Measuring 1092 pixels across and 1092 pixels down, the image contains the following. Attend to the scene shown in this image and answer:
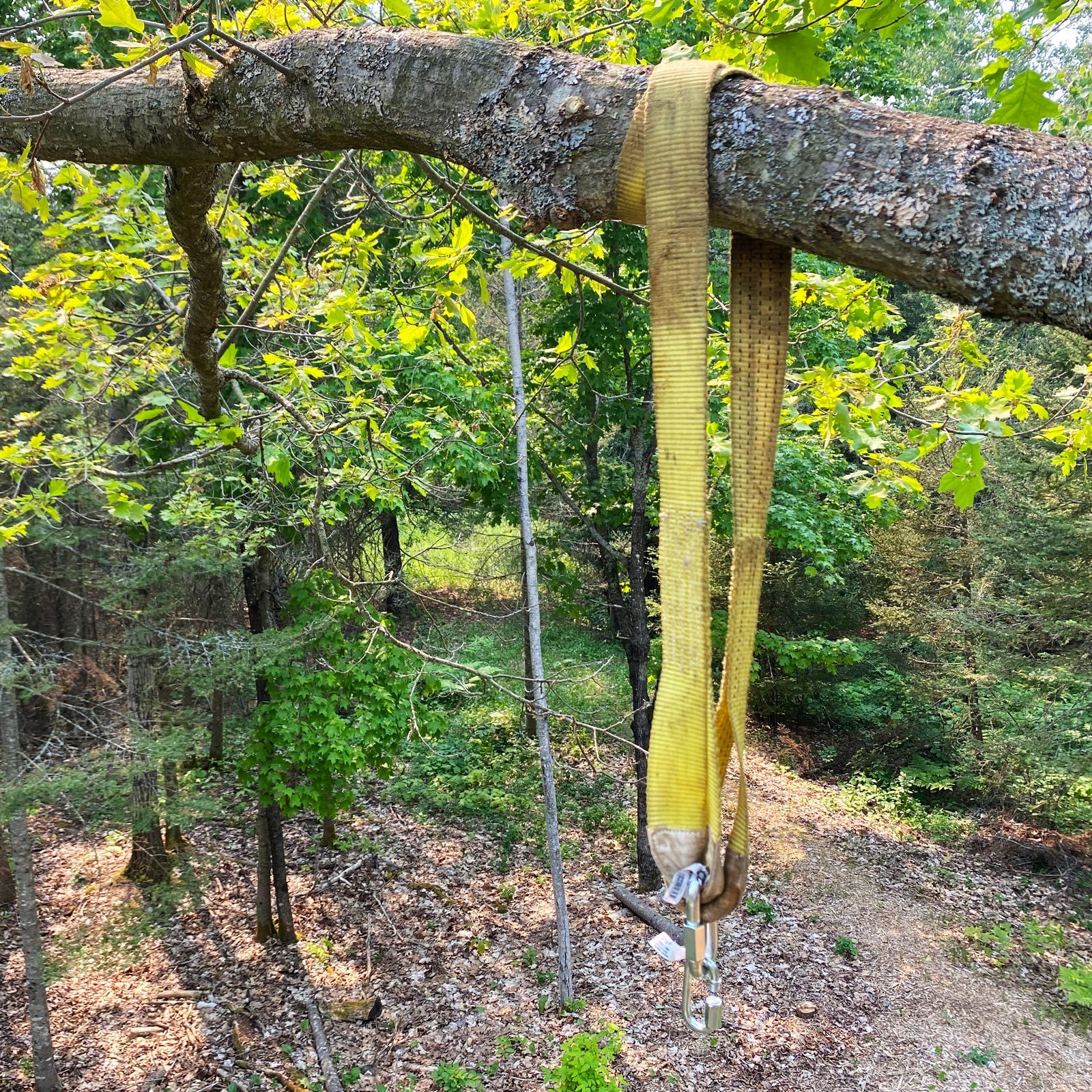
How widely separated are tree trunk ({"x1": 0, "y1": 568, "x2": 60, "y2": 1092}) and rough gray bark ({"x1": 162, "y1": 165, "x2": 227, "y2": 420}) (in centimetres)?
403

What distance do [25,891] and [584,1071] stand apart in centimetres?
434

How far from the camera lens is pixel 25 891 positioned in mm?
5332

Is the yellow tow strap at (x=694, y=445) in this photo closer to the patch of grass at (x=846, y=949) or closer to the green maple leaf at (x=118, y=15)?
the green maple leaf at (x=118, y=15)

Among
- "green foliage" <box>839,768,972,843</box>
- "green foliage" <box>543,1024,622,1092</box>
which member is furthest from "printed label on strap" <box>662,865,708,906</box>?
"green foliage" <box>839,768,972,843</box>

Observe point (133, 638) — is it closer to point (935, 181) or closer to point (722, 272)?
point (722, 272)

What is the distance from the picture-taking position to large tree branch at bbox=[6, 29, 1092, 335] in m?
0.67

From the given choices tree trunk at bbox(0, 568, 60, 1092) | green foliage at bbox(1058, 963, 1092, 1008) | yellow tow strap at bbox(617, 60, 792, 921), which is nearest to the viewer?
yellow tow strap at bbox(617, 60, 792, 921)

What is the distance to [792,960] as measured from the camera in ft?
23.9

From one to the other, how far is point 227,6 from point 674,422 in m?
2.48

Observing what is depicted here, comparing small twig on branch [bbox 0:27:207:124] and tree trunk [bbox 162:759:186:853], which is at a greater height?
small twig on branch [bbox 0:27:207:124]

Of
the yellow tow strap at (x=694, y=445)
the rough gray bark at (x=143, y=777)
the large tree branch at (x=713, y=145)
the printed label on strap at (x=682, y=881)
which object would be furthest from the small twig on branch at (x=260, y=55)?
the rough gray bark at (x=143, y=777)

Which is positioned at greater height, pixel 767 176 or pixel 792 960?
pixel 767 176

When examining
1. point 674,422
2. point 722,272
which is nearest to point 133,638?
point 722,272

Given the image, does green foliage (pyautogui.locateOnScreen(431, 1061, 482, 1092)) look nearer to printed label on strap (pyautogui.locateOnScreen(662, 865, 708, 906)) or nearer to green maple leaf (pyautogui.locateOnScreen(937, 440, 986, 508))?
green maple leaf (pyautogui.locateOnScreen(937, 440, 986, 508))
